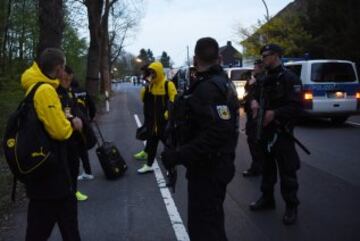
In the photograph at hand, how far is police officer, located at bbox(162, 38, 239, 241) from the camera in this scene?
3.81 meters

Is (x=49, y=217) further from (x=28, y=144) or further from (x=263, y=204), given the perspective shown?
(x=263, y=204)

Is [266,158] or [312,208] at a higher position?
[266,158]

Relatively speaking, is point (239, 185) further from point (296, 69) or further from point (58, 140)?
point (296, 69)

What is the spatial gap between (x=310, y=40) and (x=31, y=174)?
3541cm

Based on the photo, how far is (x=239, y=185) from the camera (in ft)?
26.6

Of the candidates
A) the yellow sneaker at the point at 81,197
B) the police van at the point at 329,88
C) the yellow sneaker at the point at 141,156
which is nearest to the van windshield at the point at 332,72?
the police van at the point at 329,88

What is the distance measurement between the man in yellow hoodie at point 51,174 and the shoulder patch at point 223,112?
1.10 meters

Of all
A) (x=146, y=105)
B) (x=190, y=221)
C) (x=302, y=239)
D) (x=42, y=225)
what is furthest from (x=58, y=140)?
(x=146, y=105)

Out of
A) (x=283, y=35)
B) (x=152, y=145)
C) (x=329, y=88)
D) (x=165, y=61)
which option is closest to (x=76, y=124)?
(x=152, y=145)

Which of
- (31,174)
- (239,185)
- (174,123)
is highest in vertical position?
(174,123)

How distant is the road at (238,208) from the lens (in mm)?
5784

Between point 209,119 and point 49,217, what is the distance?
1470 mm

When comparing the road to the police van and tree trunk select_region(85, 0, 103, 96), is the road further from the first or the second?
tree trunk select_region(85, 0, 103, 96)

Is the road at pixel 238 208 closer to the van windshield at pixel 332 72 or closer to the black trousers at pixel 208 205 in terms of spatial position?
the black trousers at pixel 208 205
